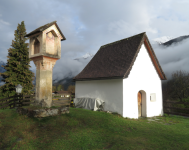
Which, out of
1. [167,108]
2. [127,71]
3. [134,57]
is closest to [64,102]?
[127,71]

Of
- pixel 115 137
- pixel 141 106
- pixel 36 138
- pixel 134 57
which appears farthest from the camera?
pixel 141 106

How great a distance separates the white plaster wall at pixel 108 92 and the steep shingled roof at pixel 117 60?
1.96 ft

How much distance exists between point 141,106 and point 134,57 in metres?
5.21

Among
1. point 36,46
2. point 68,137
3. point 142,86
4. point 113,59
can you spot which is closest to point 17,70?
point 36,46

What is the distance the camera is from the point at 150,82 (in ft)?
49.1

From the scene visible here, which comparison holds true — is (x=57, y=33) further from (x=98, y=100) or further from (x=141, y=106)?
(x=141, y=106)

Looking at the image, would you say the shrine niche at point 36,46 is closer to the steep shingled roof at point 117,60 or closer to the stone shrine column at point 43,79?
the stone shrine column at point 43,79

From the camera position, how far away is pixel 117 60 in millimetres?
14539

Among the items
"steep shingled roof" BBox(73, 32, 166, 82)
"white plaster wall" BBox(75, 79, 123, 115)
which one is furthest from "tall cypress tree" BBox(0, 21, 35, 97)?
"white plaster wall" BBox(75, 79, 123, 115)

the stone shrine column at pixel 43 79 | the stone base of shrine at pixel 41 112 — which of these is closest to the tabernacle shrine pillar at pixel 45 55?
the stone shrine column at pixel 43 79

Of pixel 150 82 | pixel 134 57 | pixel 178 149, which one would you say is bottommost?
pixel 178 149

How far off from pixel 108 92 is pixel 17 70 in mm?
15589

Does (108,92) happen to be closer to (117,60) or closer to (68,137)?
(117,60)

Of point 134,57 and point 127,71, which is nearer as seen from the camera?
point 127,71
